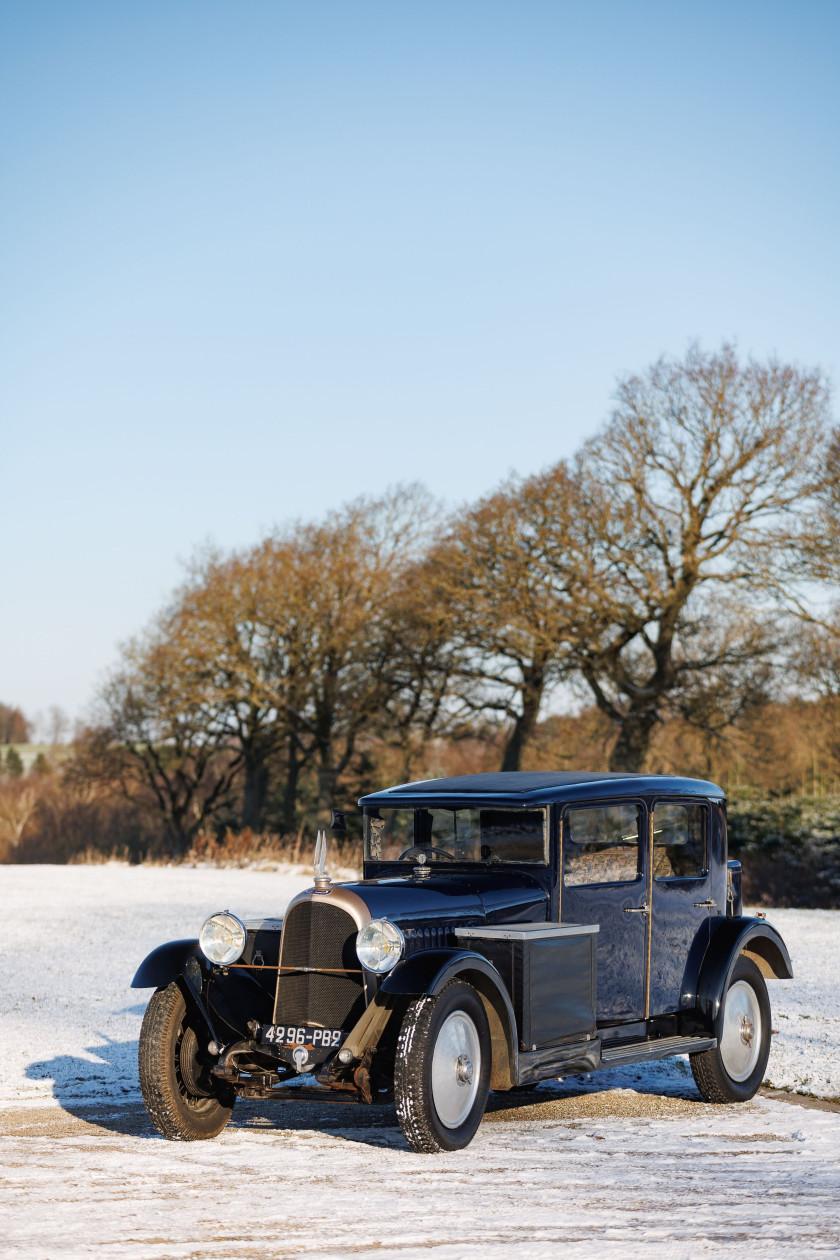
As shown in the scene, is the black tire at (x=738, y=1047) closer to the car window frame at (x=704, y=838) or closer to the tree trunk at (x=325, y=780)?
the car window frame at (x=704, y=838)

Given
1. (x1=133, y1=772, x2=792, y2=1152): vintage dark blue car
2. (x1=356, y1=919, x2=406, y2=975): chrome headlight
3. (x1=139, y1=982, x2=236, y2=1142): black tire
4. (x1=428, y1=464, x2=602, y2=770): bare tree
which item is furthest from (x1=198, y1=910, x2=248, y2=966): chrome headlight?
(x1=428, y1=464, x2=602, y2=770): bare tree

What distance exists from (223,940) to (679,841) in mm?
2934

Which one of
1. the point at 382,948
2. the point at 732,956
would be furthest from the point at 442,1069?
the point at 732,956

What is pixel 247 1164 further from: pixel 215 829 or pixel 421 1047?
pixel 215 829

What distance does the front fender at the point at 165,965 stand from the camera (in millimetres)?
6547

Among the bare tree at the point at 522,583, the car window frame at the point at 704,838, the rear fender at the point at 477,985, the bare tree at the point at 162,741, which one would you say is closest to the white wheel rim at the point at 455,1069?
the rear fender at the point at 477,985

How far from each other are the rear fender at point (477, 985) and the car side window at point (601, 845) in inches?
38.8

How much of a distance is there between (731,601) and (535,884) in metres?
25.7

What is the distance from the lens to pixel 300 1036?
6203 millimetres

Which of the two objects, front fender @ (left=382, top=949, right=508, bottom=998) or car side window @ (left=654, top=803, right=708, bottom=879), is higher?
car side window @ (left=654, top=803, right=708, bottom=879)

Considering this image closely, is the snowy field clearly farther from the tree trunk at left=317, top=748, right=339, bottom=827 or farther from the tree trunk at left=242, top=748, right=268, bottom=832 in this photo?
the tree trunk at left=242, top=748, right=268, bottom=832

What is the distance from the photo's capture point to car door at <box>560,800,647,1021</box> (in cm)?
716

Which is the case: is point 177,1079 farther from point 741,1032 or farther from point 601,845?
point 741,1032

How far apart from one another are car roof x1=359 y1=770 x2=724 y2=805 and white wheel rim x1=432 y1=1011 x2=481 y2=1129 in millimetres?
1408
